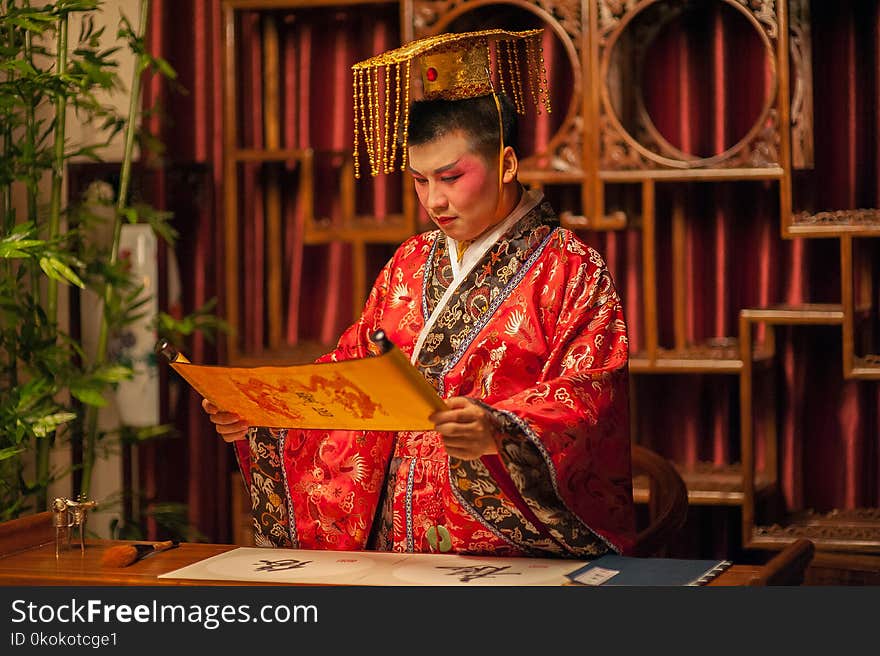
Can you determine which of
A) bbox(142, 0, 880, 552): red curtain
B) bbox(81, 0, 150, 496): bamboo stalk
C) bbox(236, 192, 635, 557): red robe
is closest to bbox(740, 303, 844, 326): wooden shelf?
bbox(142, 0, 880, 552): red curtain

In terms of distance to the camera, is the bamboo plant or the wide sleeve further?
the bamboo plant

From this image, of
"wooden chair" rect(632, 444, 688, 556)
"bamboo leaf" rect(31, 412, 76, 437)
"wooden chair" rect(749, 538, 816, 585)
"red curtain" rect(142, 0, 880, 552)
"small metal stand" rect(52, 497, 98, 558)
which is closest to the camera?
"wooden chair" rect(749, 538, 816, 585)

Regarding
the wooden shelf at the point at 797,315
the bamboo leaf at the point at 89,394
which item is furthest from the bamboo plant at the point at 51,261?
the wooden shelf at the point at 797,315

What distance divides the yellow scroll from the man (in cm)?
14

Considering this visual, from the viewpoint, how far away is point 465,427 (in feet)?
5.99

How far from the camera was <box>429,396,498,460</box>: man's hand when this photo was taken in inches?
71.8

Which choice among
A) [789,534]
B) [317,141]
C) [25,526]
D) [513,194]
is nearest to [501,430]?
[513,194]

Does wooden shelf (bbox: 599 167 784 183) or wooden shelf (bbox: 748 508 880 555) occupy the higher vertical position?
wooden shelf (bbox: 599 167 784 183)

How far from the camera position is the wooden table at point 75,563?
1903 mm

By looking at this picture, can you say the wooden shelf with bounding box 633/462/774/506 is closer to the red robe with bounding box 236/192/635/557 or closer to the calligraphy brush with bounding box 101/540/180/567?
the red robe with bounding box 236/192/635/557

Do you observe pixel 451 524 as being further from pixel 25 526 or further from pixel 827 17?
pixel 827 17

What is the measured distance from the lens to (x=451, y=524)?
2078 millimetres

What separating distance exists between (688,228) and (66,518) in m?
2.14

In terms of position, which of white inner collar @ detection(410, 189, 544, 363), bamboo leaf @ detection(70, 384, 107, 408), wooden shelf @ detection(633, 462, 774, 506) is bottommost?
wooden shelf @ detection(633, 462, 774, 506)
